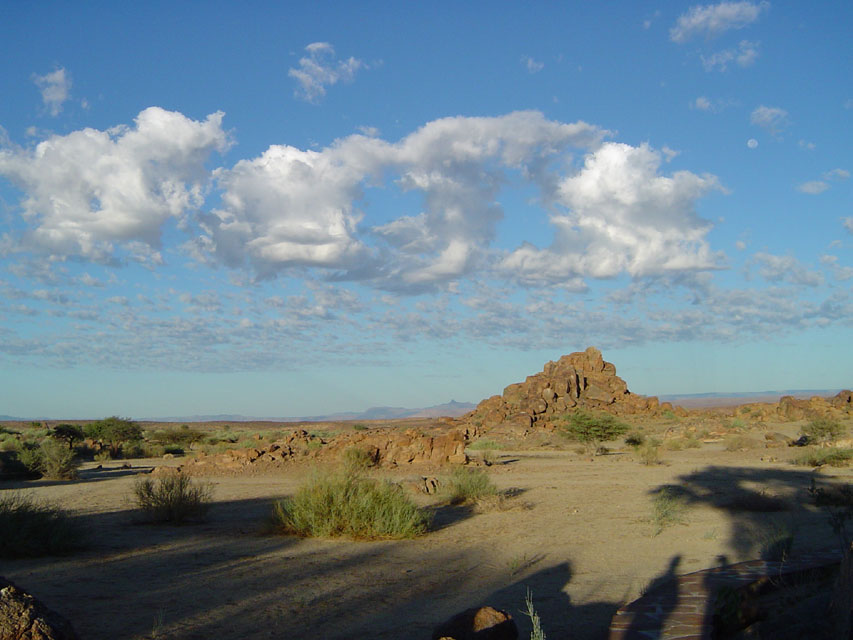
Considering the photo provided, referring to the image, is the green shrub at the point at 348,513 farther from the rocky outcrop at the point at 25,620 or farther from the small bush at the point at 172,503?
the rocky outcrop at the point at 25,620

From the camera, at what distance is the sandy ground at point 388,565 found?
286 inches

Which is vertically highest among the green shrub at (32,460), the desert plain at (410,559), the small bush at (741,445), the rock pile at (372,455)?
the green shrub at (32,460)

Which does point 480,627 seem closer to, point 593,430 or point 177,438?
point 593,430

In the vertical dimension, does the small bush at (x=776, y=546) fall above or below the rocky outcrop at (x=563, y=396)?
below

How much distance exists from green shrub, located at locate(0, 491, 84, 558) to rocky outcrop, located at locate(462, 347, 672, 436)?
139ft

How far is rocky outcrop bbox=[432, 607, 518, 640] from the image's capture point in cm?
562

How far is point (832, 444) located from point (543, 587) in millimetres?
28260

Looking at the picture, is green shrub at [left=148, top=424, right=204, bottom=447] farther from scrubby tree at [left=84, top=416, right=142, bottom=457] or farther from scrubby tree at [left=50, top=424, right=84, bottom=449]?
scrubby tree at [left=50, top=424, right=84, bottom=449]

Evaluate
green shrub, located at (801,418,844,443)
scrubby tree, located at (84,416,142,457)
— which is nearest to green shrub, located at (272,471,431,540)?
green shrub, located at (801,418,844,443)

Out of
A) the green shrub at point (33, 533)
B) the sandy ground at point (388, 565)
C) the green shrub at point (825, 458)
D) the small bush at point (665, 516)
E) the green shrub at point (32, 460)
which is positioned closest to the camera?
the sandy ground at point (388, 565)

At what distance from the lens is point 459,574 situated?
9555mm

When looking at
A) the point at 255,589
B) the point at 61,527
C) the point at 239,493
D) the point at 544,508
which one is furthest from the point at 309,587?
the point at 239,493

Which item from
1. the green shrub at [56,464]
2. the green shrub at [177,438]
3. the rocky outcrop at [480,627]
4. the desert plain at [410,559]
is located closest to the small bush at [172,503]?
the desert plain at [410,559]

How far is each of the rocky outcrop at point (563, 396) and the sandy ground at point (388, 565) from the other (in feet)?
121
